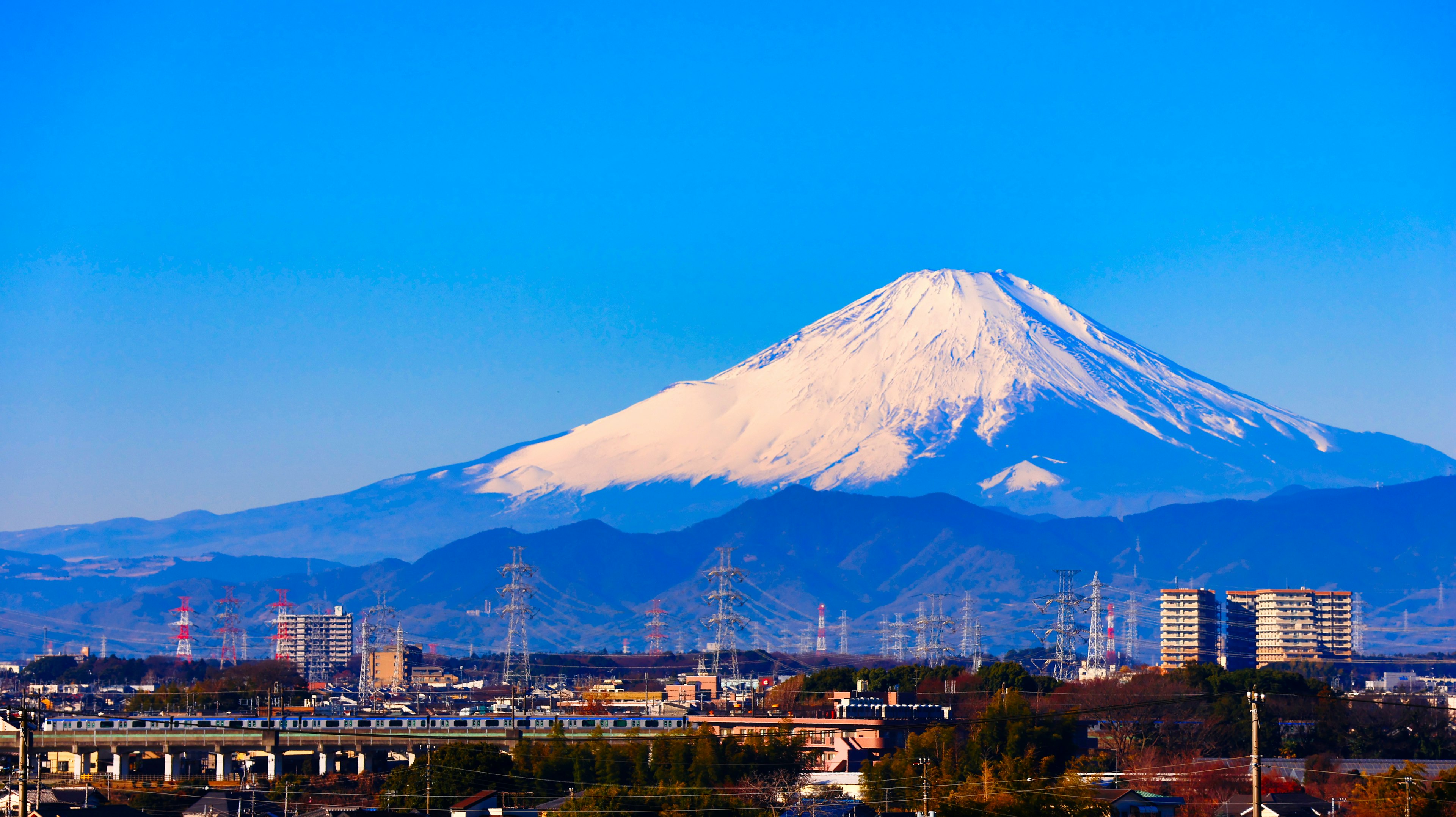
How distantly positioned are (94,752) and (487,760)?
26.1 metres

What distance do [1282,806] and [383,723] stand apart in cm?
4659

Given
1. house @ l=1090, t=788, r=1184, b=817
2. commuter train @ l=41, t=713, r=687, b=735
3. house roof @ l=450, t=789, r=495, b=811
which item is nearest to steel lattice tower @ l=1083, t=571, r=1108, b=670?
commuter train @ l=41, t=713, r=687, b=735

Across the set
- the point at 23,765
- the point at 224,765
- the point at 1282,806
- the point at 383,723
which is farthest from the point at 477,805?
the point at 383,723

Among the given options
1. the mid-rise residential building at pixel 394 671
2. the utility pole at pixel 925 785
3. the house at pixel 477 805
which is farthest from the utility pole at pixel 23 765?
the mid-rise residential building at pixel 394 671

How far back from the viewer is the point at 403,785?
6147 cm

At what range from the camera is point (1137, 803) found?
56.3 meters

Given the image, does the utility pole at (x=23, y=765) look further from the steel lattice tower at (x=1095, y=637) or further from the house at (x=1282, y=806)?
the steel lattice tower at (x=1095, y=637)

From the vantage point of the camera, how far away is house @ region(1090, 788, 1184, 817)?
55.1m

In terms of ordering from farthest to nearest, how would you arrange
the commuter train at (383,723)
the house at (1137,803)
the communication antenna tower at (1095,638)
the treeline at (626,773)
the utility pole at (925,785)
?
1. the communication antenna tower at (1095,638)
2. the commuter train at (383,723)
3. the treeline at (626,773)
4. the house at (1137,803)
5. the utility pole at (925,785)

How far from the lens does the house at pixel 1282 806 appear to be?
2048 inches

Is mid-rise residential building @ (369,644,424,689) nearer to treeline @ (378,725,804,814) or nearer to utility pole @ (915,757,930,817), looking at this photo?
treeline @ (378,725,804,814)

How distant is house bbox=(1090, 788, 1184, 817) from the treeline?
32.0 feet

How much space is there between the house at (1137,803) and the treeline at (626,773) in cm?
976

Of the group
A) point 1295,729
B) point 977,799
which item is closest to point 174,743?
point 977,799
